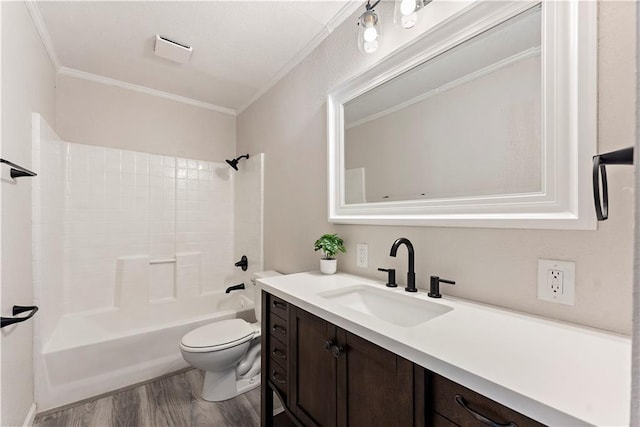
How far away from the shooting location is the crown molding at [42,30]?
155 centimetres

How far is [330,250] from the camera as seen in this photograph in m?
1.56

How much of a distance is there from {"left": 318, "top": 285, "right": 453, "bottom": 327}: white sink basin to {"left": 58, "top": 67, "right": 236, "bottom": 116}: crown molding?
2.50m

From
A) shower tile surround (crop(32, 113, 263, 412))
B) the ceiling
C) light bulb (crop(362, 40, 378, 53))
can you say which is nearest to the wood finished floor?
shower tile surround (crop(32, 113, 263, 412))

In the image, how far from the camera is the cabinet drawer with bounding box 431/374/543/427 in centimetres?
57

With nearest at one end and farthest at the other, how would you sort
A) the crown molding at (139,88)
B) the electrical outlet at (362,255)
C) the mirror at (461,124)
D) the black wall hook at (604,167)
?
the black wall hook at (604,167) < the mirror at (461,124) < the electrical outlet at (362,255) < the crown molding at (139,88)

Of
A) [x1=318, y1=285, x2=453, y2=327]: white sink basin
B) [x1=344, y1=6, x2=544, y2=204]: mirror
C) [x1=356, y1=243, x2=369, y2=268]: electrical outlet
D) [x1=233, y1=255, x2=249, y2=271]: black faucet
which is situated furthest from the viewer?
[x1=233, y1=255, x2=249, y2=271]: black faucet

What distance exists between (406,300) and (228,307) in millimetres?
2227

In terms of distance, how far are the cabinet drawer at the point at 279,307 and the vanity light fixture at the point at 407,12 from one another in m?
1.33

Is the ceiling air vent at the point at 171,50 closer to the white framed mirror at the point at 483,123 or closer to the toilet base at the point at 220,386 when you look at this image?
the white framed mirror at the point at 483,123

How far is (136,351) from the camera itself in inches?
81.7

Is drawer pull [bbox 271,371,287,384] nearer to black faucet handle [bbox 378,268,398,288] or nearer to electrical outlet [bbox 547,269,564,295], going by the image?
black faucet handle [bbox 378,268,398,288]

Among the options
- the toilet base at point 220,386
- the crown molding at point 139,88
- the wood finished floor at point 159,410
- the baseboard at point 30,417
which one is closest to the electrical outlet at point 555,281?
the wood finished floor at point 159,410

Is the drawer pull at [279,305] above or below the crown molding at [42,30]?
below

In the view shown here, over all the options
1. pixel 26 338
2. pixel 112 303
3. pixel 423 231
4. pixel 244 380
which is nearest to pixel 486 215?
pixel 423 231
